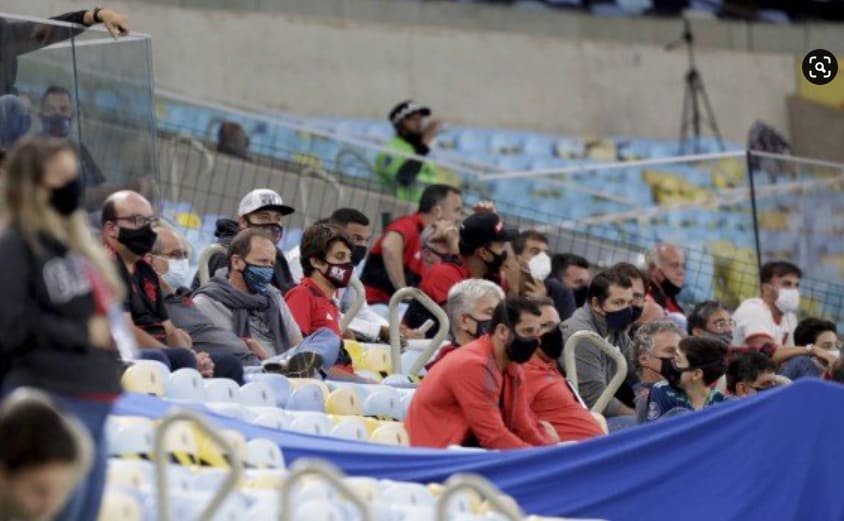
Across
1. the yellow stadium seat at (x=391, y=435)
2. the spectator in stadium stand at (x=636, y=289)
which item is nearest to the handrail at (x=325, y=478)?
the yellow stadium seat at (x=391, y=435)

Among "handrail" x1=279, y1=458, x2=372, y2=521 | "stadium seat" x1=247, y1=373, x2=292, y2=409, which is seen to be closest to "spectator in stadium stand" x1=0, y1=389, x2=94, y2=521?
"handrail" x1=279, y1=458, x2=372, y2=521

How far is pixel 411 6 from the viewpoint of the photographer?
2167 centimetres

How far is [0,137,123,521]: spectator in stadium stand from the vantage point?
5.68 m

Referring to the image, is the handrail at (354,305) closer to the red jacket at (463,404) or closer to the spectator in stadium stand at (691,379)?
the spectator in stadium stand at (691,379)

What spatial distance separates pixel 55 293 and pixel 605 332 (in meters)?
5.75

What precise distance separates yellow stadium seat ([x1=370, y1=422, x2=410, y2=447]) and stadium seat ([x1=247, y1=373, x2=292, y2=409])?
0.43 meters

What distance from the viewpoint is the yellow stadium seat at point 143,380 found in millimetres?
8234

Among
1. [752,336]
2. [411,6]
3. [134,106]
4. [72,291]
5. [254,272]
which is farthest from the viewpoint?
[411,6]

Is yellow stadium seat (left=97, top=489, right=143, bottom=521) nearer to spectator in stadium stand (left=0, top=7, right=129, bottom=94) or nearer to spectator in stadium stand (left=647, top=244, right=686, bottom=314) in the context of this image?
spectator in stadium stand (left=0, top=7, right=129, bottom=94)

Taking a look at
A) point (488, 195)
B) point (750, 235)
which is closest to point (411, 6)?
point (488, 195)

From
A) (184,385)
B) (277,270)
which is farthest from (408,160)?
(184,385)

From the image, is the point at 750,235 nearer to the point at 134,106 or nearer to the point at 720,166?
the point at 720,166

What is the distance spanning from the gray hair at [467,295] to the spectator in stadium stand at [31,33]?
2040 millimetres

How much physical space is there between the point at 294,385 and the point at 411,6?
12.7m
